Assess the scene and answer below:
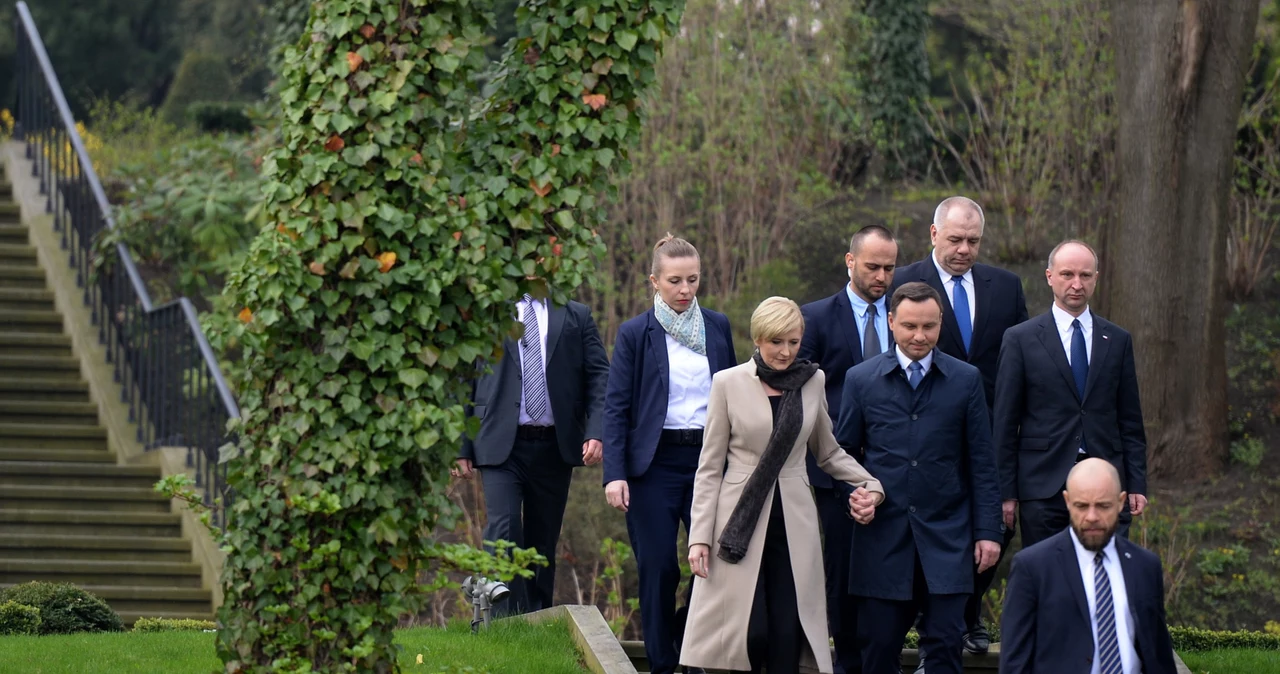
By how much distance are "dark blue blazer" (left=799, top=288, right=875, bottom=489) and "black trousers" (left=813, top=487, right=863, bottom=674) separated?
1.55ft

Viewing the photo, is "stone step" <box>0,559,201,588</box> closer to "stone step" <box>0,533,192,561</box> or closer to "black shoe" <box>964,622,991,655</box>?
"stone step" <box>0,533,192,561</box>

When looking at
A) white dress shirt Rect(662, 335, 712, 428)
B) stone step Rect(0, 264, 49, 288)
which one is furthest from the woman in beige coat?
stone step Rect(0, 264, 49, 288)

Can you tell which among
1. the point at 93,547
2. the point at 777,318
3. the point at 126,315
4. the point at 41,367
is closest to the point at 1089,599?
the point at 777,318

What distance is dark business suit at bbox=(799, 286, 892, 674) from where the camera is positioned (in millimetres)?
6914

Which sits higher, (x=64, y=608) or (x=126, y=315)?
(x=126, y=315)

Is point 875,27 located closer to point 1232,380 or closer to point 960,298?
point 1232,380

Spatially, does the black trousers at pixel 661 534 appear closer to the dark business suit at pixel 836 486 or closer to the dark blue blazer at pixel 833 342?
the dark business suit at pixel 836 486

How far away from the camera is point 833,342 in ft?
23.6

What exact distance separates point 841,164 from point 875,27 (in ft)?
6.25

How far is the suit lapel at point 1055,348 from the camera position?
22.7ft

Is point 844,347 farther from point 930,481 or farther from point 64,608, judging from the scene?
point 64,608

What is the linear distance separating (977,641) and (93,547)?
6572 millimetres

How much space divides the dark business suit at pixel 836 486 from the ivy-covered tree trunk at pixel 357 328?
196 centimetres

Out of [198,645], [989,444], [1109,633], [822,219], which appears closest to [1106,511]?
[1109,633]
